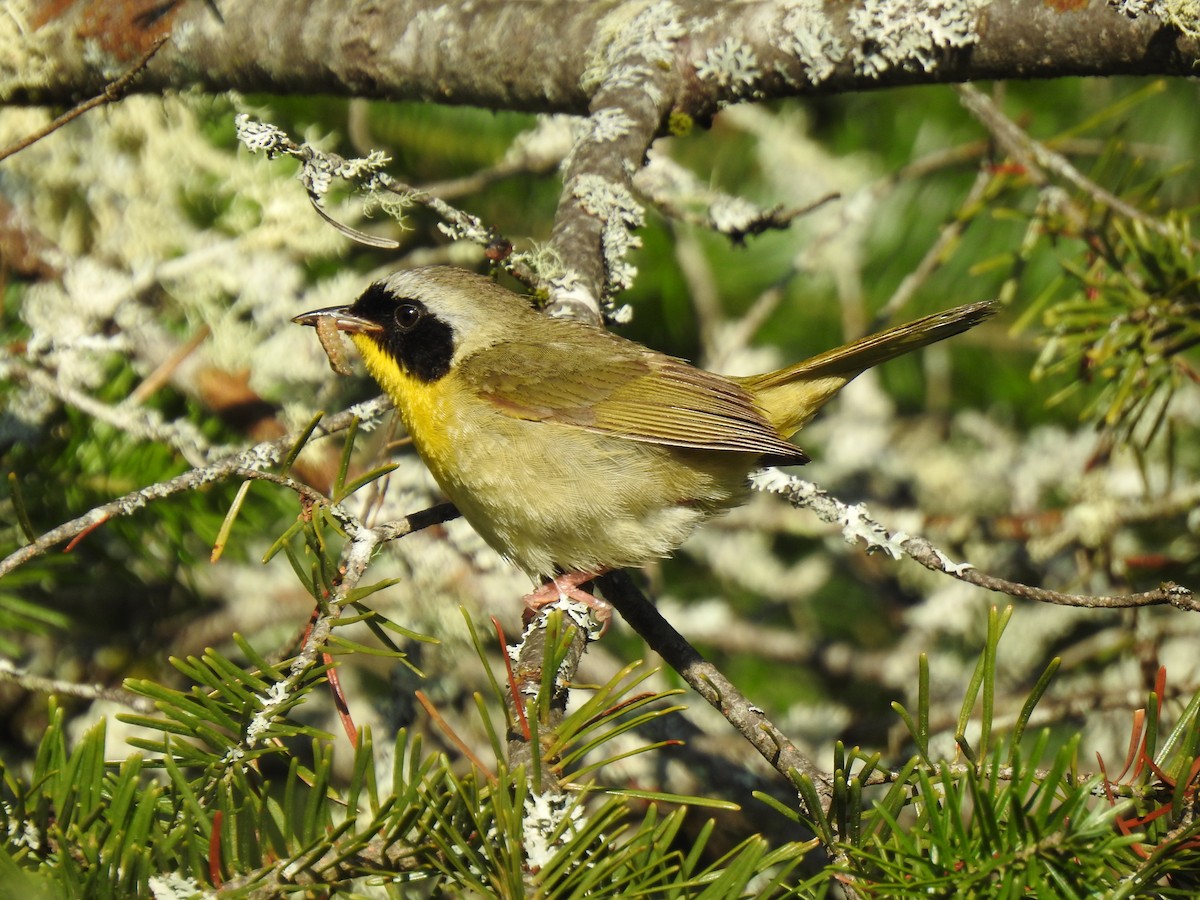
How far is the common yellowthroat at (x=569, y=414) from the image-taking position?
251cm

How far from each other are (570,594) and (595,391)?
0.60m

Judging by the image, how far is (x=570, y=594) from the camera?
2.37 meters

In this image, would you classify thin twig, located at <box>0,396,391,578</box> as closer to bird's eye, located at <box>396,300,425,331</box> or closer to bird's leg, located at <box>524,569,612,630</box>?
bird's leg, located at <box>524,569,612,630</box>

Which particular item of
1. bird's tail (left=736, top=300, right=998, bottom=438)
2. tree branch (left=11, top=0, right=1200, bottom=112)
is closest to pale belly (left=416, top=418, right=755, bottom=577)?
bird's tail (left=736, top=300, right=998, bottom=438)

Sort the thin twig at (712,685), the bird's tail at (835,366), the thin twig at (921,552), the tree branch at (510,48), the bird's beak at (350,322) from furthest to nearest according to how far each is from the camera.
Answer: the bird's beak at (350,322) → the bird's tail at (835,366) → the tree branch at (510,48) → the thin twig at (712,685) → the thin twig at (921,552)

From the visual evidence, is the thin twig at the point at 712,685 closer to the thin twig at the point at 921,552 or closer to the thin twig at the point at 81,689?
the thin twig at the point at 921,552

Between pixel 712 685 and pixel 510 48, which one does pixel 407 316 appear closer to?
pixel 510 48

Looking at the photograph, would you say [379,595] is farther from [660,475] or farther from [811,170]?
[811,170]

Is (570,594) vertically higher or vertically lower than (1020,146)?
lower

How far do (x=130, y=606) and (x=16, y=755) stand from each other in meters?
0.55

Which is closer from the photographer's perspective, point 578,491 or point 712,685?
point 712,685

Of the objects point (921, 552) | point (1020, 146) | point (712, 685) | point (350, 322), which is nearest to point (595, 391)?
point (350, 322)

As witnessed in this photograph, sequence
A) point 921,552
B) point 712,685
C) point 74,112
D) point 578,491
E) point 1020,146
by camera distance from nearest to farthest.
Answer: point 921,552
point 712,685
point 74,112
point 578,491
point 1020,146

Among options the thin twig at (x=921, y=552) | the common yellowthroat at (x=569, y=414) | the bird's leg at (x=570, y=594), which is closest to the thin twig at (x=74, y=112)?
the common yellowthroat at (x=569, y=414)
